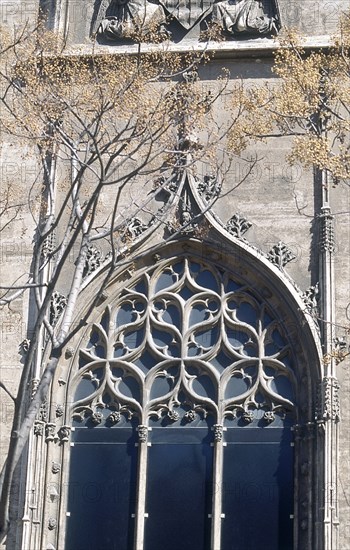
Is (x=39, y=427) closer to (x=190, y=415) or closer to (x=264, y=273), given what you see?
(x=190, y=415)

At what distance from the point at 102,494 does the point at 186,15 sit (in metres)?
8.24

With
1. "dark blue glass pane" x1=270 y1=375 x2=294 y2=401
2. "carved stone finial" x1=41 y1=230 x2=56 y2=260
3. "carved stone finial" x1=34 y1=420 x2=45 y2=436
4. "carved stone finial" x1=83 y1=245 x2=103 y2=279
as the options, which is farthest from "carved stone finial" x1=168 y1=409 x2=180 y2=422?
"carved stone finial" x1=41 y1=230 x2=56 y2=260

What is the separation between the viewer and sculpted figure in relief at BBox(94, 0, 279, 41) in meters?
25.2

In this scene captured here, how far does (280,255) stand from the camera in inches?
928

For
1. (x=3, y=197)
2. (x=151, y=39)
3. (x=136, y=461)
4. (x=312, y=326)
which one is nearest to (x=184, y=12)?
(x=151, y=39)

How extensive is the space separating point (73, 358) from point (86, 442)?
4.46 ft

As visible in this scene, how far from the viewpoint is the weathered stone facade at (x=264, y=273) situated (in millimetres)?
22188

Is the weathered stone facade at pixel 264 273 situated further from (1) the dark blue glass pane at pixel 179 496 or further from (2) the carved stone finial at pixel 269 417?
(1) the dark blue glass pane at pixel 179 496

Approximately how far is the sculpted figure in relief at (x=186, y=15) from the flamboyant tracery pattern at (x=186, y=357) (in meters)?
4.11

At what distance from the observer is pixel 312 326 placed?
22.9 m

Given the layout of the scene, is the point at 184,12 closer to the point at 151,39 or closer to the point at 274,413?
the point at 151,39

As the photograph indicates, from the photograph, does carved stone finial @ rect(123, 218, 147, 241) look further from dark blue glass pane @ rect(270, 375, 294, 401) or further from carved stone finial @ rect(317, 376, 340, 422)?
carved stone finial @ rect(317, 376, 340, 422)

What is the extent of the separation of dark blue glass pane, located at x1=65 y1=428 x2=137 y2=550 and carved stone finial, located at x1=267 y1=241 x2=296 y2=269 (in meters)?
3.48

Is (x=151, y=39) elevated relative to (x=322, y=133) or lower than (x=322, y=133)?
elevated
